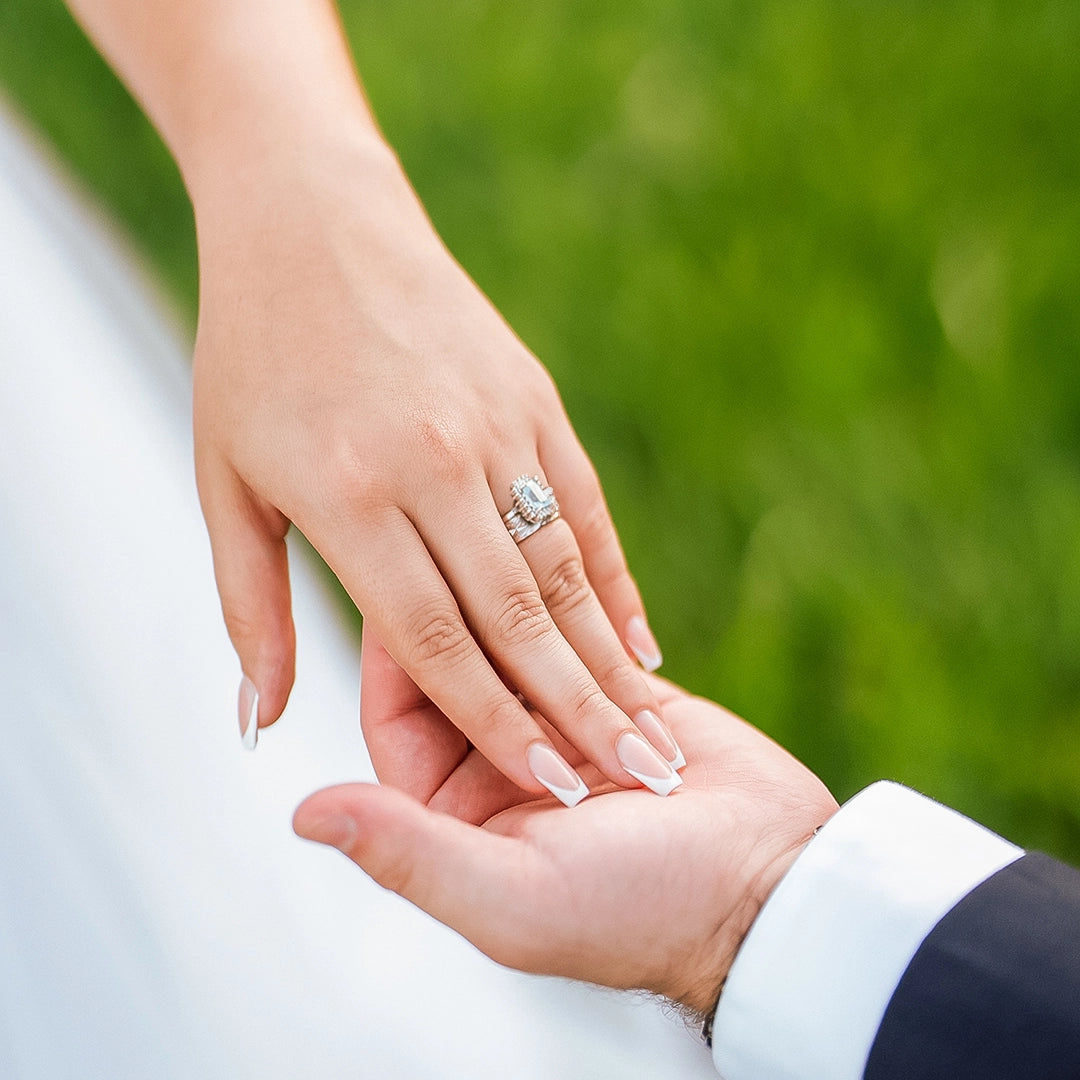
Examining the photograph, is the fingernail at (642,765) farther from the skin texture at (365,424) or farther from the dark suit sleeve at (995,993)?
the dark suit sleeve at (995,993)

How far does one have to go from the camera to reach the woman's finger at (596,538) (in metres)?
1.19

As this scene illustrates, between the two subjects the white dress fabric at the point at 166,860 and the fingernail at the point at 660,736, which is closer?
the white dress fabric at the point at 166,860

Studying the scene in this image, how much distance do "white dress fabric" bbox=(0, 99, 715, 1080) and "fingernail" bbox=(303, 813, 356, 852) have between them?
0.13m

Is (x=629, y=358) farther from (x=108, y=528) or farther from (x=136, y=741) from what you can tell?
(x=136, y=741)

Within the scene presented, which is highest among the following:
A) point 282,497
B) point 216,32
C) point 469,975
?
point 216,32

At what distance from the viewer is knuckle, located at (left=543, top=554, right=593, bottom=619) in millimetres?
1111

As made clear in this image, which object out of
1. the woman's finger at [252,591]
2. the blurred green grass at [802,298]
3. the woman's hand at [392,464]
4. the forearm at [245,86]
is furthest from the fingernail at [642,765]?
the blurred green grass at [802,298]

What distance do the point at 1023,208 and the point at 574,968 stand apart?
1991 mm

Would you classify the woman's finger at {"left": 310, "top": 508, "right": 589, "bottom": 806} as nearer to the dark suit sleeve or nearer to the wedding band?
the wedding band

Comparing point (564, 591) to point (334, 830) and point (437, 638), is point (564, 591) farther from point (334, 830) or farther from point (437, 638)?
point (334, 830)

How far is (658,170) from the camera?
8.13ft

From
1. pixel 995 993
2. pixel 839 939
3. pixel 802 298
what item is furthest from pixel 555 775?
pixel 802 298

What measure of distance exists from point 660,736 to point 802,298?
1414 mm

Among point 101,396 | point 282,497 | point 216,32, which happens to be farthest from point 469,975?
point 216,32
